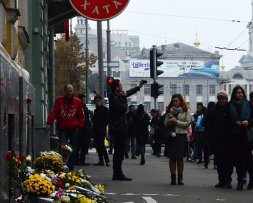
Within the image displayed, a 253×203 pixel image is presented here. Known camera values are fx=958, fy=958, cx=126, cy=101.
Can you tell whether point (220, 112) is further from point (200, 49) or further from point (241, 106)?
point (200, 49)

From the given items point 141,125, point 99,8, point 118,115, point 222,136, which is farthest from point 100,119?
point 99,8

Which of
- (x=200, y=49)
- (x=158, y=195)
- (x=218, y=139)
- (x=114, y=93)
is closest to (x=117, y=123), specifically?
(x=114, y=93)

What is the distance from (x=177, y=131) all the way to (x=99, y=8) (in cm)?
261

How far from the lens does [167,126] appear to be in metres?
15.7

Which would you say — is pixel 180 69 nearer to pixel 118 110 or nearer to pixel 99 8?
pixel 118 110

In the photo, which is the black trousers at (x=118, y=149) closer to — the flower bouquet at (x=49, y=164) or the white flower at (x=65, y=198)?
the flower bouquet at (x=49, y=164)

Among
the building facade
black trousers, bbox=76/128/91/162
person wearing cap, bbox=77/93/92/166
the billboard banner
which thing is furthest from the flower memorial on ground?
the billboard banner

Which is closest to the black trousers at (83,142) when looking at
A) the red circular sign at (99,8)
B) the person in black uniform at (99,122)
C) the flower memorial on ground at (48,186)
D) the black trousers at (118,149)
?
the person in black uniform at (99,122)

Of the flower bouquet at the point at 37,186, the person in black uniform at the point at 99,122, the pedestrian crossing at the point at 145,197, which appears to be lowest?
the pedestrian crossing at the point at 145,197

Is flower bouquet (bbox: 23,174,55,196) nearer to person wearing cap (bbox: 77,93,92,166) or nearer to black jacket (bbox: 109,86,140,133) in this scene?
black jacket (bbox: 109,86,140,133)

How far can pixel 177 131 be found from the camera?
15602 millimetres

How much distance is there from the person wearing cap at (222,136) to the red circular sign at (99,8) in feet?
7.79

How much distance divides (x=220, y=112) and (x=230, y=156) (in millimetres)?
803

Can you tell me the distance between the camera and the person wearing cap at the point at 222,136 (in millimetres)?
15062
